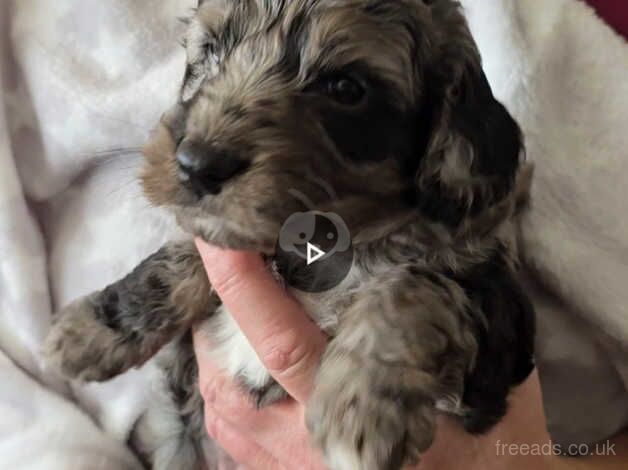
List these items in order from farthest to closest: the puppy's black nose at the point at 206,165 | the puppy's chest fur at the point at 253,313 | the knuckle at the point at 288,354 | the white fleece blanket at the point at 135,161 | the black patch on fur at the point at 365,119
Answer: the white fleece blanket at the point at 135,161
the puppy's chest fur at the point at 253,313
the knuckle at the point at 288,354
the black patch on fur at the point at 365,119
the puppy's black nose at the point at 206,165

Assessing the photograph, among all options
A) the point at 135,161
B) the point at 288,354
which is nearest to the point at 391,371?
the point at 288,354

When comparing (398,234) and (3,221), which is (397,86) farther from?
(3,221)

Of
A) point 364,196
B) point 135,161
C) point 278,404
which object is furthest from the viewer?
point 135,161

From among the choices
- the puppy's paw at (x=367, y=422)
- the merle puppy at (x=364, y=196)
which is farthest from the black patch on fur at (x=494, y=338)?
the puppy's paw at (x=367, y=422)

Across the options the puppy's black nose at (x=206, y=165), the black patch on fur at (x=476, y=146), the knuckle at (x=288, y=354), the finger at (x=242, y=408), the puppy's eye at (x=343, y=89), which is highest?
the puppy's black nose at (x=206, y=165)

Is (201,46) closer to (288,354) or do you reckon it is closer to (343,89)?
(343,89)

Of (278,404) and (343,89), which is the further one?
(278,404)

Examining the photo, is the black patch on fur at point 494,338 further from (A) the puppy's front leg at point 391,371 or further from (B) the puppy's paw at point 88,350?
(B) the puppy's paw at point 88,350

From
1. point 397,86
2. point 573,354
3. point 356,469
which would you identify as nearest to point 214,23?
point 397,86
